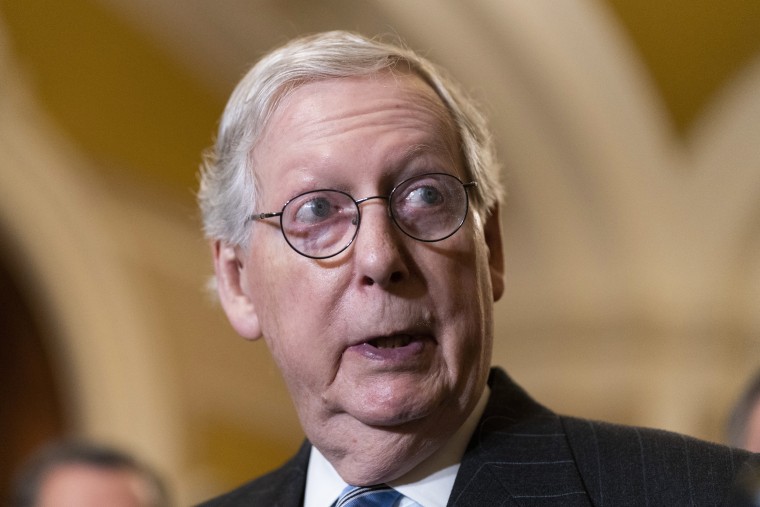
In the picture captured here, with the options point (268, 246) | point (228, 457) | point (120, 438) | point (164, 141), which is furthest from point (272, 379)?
point (268, 246)

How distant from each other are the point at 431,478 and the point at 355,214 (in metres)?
0.54

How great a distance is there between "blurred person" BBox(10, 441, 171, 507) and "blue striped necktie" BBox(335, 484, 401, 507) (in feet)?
5.52

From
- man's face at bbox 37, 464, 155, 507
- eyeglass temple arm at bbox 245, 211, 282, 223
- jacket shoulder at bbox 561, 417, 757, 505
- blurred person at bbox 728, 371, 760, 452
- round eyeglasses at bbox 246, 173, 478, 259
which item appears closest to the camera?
jacket shoulder at bbox 561, 417, 757, 505

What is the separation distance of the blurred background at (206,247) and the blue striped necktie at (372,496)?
4.86 meters

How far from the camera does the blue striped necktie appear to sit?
2.14 meters

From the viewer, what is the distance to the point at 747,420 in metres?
3.49

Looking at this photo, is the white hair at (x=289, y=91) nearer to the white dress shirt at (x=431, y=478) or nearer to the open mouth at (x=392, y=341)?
the open mouth at (x=392, y=341)

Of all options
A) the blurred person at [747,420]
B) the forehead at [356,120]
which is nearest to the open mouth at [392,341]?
the forehead at [356,120]

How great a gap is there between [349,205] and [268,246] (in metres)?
0.23

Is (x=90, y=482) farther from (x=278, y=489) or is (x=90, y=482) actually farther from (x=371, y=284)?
(x=371, y=284)

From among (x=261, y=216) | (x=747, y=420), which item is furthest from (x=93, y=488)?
(x=747, y=420)

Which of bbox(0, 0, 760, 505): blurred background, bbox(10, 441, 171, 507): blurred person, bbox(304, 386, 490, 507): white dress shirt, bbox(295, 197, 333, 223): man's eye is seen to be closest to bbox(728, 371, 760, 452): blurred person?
bbox(304, 386, 490, 507): white dress shirt

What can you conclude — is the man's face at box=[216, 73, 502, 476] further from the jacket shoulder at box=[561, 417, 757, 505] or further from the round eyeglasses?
the jacket shoulder at box=[561, 417, 757, 505]

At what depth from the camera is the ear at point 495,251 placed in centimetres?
237
